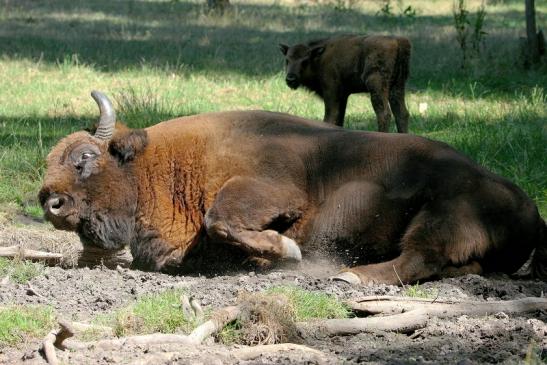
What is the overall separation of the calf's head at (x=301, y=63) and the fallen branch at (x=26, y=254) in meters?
6.69

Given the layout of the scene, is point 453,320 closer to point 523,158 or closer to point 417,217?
point 417,217

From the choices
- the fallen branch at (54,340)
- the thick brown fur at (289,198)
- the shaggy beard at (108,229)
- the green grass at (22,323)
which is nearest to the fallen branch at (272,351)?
the fallen branch at (54,340)

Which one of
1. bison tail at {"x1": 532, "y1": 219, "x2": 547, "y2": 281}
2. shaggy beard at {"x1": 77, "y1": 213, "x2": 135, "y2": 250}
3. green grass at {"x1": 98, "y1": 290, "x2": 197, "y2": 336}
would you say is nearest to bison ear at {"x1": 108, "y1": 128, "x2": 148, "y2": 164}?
shaggy beard at {"x1": 77, "y1": 213, "x2": 135, "y2": 250}

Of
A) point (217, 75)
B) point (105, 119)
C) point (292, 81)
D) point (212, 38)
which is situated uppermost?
point (105, 119)

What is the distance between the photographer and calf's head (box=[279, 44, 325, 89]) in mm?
14281

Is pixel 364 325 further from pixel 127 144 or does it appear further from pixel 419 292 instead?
pixel 127 144

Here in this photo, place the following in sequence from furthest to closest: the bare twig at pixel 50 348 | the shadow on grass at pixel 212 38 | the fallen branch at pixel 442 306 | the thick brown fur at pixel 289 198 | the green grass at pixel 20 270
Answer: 1. the shadow on grass at pixel 212 38
2. the green grass at pixel 20 270
3. the thick brown fur at pixel 289 198
4. the fallen branch at pixel 442 306
5. the bare twig at pixel 50 348

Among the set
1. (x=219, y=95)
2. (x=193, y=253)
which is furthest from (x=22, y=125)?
(x=193, y=253)

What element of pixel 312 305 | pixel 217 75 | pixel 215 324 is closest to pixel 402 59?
pixel 217 75

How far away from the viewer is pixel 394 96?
1312 cm

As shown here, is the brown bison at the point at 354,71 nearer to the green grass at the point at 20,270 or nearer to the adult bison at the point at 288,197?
the adult bison at the point at 288,197

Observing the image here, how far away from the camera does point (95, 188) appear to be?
775 cm

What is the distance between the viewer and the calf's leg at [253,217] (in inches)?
287

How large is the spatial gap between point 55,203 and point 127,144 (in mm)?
699
